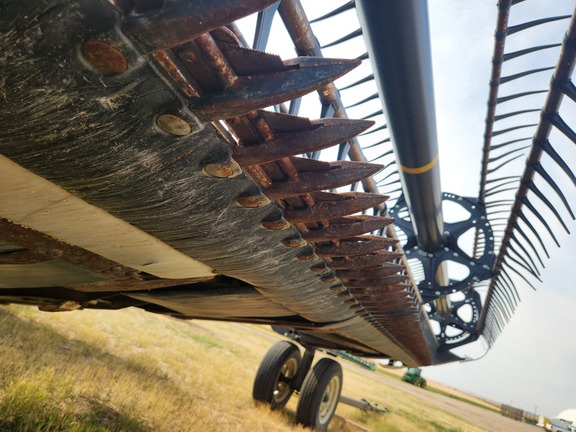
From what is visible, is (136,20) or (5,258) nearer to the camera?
(136,20)

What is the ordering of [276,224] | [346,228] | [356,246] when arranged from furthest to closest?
[356,246] → [346,228] → [276,224]

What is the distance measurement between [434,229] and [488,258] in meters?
0.71

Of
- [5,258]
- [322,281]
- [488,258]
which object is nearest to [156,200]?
[5,258]

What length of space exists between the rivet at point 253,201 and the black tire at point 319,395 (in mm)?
4778

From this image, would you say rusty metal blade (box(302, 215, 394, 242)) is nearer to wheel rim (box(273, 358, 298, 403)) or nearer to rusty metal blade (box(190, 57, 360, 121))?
rusty metal blade (box(190, 57, 360, 121))

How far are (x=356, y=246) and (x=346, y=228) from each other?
22 cm

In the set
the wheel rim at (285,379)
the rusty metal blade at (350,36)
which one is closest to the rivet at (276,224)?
the rusty metal blade at (350,36)

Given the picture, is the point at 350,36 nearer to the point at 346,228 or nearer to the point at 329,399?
the point at 346,228

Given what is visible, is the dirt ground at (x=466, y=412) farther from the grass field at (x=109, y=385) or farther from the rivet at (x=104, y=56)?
the rivet at (x=104, y=56)

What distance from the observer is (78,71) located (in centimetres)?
65

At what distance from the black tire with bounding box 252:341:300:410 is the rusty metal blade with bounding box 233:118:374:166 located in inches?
205

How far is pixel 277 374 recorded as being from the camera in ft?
18.6

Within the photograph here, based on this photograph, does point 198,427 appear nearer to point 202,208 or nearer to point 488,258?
point 202,208

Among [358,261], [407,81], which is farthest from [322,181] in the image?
[407,81]
